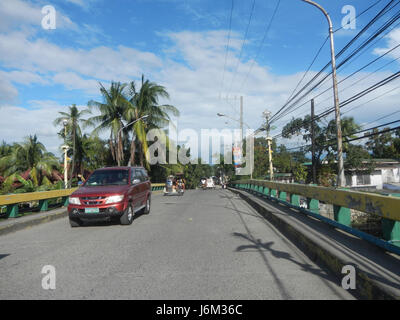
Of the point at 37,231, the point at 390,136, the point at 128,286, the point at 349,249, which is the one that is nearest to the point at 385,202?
the point at 349,249

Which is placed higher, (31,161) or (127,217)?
(31,161)

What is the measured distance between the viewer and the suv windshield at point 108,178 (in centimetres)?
1065

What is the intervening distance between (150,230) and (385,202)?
19.0 ft

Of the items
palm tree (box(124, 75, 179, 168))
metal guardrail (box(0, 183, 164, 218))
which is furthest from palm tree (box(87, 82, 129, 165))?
metal guardrail (box(0, 183, 164, 218))

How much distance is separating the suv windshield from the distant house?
36.0 metres

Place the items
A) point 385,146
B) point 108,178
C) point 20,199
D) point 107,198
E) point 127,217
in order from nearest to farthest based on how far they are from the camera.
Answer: point 107,198
point 127,217
point 20,199
point 108,178
point 385,146

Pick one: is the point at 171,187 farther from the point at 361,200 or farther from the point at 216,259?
the point at 361,200

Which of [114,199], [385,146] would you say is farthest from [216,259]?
A: [385,146]

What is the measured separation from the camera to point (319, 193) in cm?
789

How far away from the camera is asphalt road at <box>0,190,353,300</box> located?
415 cm

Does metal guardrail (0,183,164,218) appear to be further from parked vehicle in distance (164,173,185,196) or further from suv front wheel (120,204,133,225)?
parked vehicle in distance (164,173,185,196)

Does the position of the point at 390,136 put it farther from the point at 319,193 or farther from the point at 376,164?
the point at 319,193

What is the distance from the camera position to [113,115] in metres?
33.9

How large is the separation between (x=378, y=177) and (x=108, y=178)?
134ft
